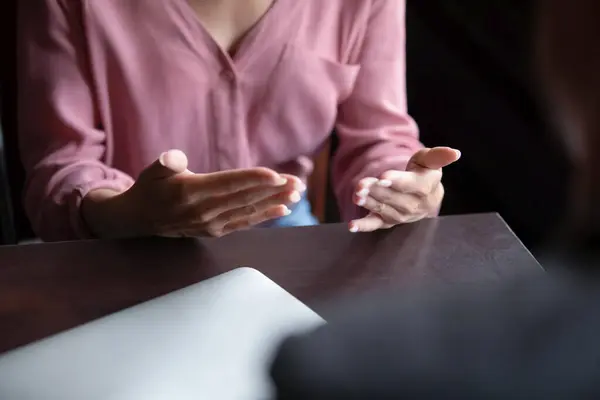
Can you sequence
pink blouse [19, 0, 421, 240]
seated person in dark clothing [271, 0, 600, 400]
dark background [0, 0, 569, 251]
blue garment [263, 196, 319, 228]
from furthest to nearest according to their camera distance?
dark background [0, 0, 569, 251], blue garment [263, 196, 319, 228], pink blouse [19, 0, 421, 240], seated person in dark clothing [271, 0, 600, 400]

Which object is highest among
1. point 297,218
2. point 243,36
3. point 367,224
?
point 243,36

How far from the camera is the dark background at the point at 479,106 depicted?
1512 millimetres

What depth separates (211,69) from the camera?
79 centimetres

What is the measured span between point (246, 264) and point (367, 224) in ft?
0.38

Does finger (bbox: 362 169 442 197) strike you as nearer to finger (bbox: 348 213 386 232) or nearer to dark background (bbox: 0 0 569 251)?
finger (bbox: 348 213 386 232)

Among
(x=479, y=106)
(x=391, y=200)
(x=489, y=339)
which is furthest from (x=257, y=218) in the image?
(x=479, y=106)

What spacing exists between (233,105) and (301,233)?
204 mm

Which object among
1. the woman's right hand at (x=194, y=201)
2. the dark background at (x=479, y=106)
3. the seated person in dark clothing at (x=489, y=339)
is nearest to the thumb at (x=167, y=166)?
the woman's right hand at (x=194, y=201)

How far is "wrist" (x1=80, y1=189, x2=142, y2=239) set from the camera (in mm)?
666

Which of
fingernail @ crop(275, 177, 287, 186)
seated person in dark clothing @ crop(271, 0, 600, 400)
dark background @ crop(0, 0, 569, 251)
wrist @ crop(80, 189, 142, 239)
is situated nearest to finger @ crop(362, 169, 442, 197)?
fingernail @ crop(275, 177, 287, 186)

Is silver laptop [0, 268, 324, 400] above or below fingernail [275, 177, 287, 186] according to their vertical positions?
below

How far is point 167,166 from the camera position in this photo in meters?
0.63

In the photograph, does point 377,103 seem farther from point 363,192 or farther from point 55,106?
point 55,106

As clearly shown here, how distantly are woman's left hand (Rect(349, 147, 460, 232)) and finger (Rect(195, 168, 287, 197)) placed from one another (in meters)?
0.10
